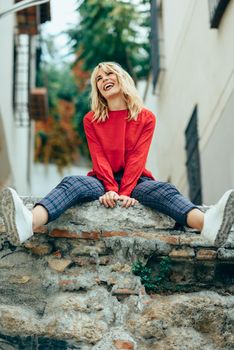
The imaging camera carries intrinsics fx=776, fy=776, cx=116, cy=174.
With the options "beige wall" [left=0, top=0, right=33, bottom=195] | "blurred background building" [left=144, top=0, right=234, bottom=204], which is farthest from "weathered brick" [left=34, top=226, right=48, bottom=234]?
"beige wall" [left=0, top=0, right=33, bottom=195]

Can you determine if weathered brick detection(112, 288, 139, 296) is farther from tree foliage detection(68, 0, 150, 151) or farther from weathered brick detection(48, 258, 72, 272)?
tree foliage detection(68, 0, 150, 151)

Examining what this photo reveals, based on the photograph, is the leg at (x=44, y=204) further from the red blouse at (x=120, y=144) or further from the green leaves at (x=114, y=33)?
the green leaves at (x=114, y=33)

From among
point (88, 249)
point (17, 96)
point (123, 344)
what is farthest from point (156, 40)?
point (123, 344)

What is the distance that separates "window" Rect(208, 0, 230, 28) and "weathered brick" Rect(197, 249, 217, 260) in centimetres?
395

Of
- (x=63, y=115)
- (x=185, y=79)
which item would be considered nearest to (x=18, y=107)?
(x=185, y=79)

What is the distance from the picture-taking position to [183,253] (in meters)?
5.00

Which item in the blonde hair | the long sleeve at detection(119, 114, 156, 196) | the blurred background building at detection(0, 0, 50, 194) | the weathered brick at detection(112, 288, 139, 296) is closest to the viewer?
the weathered brick at detection(112, 288, 139, 296)

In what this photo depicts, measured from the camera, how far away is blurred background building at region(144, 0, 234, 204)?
8.32 metres

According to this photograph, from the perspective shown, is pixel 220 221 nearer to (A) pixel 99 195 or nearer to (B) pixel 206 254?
(B) pixel 206 254

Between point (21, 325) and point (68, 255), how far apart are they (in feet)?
2.40

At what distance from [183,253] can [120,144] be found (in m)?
1.03

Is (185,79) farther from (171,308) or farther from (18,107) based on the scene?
(171,308)

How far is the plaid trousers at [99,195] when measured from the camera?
494cm

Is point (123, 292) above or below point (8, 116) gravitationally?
above
